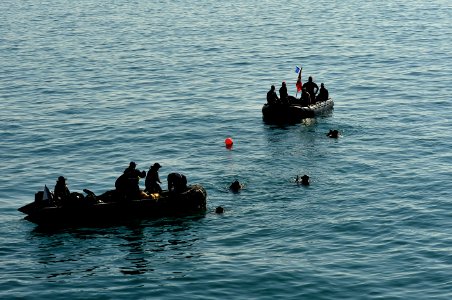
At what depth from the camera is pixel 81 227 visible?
39.1m

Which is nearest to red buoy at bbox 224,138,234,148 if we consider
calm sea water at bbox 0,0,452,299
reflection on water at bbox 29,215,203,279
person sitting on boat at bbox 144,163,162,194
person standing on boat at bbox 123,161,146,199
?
calm sea water at bbox 0,0,452,299

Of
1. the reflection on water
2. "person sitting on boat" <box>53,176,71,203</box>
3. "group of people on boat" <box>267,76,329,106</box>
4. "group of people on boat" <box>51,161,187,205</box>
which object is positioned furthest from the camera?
"group of people on boat" <box>267,76,329,106</box>

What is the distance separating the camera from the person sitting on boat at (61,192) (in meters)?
39.2

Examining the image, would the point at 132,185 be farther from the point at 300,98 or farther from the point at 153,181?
the point at 300,98

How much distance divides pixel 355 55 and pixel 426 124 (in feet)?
92.7

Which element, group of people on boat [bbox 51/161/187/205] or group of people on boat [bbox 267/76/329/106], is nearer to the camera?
group of people on boat [bbox 51/161/187/205]

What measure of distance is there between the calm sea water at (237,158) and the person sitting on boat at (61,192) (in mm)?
1498

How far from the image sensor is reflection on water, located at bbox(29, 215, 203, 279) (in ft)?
115

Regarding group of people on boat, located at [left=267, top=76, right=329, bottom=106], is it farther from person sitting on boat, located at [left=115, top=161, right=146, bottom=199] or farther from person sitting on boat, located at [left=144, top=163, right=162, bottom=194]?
person sitting on boat, located at [left=115, top=161, right=146, bottom=199]

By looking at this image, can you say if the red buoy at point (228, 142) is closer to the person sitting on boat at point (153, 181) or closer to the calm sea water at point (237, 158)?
the calm sea water at point (237, 158)

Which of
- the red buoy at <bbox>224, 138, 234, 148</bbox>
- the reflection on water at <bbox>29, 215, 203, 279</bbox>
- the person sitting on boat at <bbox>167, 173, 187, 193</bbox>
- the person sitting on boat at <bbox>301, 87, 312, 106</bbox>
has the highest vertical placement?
the person sitting on boat at <bbox>301, 87, 312, 106</bbox>

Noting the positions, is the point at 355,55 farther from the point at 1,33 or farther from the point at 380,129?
the point at 1,33

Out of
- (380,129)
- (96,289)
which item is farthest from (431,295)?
(380,129)

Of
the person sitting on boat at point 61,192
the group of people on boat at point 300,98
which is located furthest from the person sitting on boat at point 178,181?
the group of people on boat at point 300,98
